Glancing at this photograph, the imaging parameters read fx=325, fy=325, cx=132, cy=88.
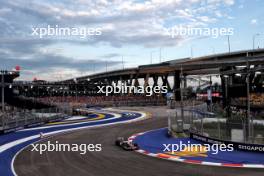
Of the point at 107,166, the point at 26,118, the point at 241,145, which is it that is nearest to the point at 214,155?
the point at 241,145

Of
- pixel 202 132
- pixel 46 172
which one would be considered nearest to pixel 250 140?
pixel 202 132

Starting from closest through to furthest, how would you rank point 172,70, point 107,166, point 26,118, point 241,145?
point 107,166 → point 241,145 → point 26,118 → point 172,70

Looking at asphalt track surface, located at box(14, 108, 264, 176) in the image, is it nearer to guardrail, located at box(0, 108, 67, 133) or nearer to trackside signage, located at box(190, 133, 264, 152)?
trackside signage, located at box(190, 133, 264, 152)

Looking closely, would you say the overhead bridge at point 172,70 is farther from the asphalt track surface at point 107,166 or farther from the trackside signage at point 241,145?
the asphalt track surface at point 107,166

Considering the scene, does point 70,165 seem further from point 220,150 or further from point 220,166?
point 220,150

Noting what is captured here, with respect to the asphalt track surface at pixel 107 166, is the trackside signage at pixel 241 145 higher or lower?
higher

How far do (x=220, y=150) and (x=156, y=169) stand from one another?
5.76 metres

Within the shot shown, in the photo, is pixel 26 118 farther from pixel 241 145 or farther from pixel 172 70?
pixel 172 70

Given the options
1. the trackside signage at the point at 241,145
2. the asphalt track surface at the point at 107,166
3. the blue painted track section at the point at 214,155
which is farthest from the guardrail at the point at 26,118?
the trackside signage at the point at 241,145

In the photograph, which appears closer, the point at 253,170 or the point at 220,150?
the point at 253,170

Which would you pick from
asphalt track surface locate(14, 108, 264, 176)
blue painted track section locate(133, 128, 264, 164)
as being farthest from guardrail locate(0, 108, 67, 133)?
blue painted track section locate(133, 128, 264, 164)

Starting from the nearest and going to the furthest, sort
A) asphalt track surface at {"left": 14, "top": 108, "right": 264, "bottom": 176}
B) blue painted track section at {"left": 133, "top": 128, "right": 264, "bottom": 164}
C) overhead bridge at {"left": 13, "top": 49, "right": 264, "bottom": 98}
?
asphalt track surface at {"left": 14, "top": 108, "right": 264, "bottom": 176} < blue painted track section at {"left": 133, "top": 128, "right": 264, "bottom": 164} < overhead bridge at {"left": 13, "top": 49, "right": 264, "bottom": 98}

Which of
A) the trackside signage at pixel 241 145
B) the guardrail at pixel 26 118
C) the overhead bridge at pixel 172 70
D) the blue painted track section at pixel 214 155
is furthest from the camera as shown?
the overhead bridge at pixel 172 70

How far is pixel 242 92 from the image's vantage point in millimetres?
70062
